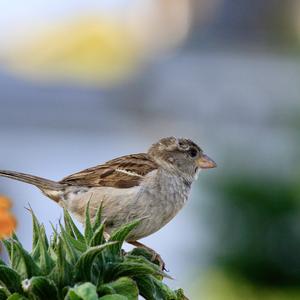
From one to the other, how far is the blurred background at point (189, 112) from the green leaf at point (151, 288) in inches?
148

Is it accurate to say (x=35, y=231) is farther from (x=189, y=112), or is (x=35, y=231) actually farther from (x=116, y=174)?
(x=189, y=112)

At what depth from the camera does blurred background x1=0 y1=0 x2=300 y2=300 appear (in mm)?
6461

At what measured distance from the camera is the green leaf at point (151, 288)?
2.38 meters

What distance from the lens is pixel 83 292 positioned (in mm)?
2113

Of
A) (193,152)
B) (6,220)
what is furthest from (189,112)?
(6,220)

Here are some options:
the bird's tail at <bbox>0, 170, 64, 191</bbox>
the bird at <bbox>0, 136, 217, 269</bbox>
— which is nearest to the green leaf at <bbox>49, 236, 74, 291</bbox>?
the bird's tail at <bbox>0, 170, 64, 191</bbox>

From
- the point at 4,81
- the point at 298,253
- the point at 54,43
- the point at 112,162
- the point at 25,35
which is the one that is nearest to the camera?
the point at 112,162

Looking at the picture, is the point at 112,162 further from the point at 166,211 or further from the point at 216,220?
the point at 216,220

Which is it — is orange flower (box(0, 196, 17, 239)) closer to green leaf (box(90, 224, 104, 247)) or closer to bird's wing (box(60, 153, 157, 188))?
green leaf (box(90, 224, 104, 247))

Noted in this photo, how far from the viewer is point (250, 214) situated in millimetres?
6516

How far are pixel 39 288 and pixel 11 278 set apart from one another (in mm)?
88

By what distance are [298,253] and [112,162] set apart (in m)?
1.48

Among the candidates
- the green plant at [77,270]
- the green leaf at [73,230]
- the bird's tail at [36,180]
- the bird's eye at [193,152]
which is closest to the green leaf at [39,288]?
the green plant at [77,270]

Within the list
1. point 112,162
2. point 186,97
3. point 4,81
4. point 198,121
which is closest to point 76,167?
point 198,121
